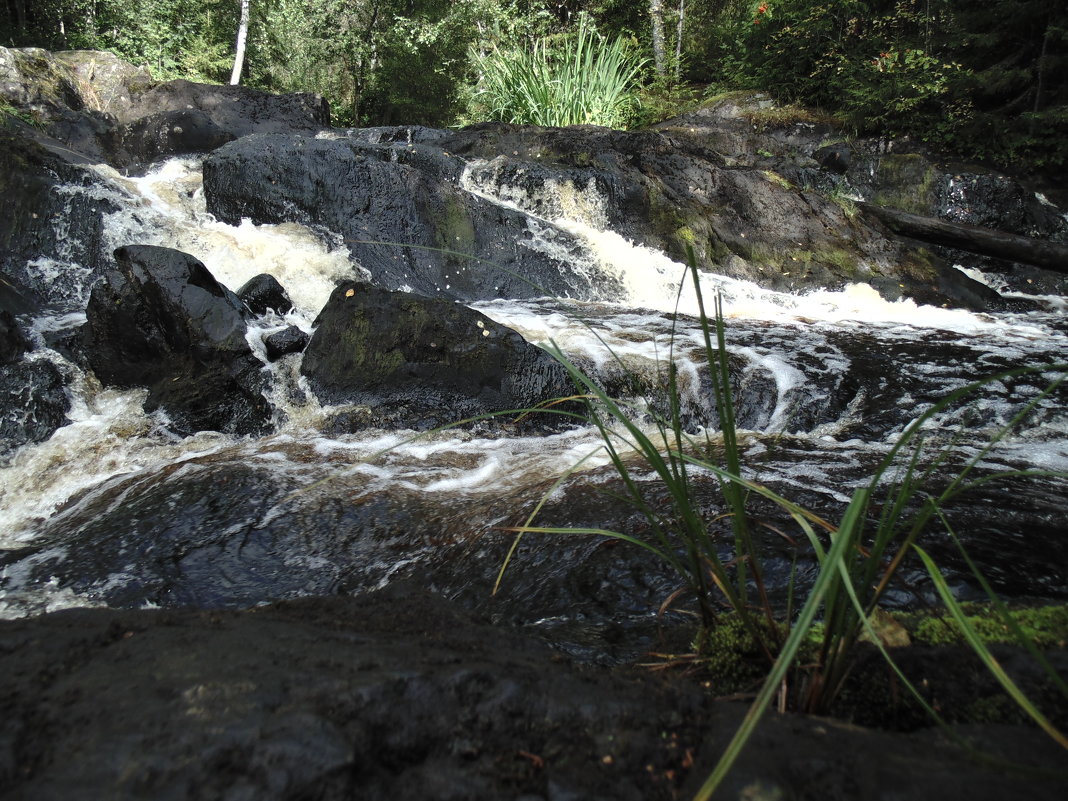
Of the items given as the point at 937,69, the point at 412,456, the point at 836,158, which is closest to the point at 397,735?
the point at 412,456

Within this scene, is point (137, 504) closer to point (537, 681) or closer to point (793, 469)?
point (537, 681)

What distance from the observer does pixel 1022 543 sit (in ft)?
7.57

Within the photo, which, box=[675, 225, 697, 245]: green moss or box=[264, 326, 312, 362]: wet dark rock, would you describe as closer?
box=[264, 326, 312, 362]: wet dark rock

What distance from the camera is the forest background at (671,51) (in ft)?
35.2

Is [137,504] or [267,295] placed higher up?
[267,295]

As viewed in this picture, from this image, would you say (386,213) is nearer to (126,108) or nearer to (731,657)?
(731,657)

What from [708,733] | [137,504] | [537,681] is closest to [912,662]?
[708,733]

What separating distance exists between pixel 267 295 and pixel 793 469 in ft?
15.3

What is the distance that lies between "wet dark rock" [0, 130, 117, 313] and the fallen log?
9863 mm

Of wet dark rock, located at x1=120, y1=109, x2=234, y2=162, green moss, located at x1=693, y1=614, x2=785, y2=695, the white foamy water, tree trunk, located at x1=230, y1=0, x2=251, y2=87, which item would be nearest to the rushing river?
the white foamy water

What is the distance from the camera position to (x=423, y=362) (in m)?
4.67

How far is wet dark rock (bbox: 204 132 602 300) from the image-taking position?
7.38 meters

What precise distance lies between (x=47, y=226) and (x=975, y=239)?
1139 cm

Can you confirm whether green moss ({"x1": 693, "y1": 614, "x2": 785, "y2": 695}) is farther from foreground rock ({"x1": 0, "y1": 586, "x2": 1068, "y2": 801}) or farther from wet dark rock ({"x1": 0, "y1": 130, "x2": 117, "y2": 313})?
wet dark rock ({"x1": 0, "y1": 130, "x2": 117, "y2": 313})
